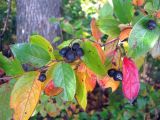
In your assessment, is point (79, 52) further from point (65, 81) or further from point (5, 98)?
point (5, 98)

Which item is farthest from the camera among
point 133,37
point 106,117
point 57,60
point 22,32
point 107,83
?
point 22,32

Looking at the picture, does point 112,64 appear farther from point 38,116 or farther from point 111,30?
point 38,116

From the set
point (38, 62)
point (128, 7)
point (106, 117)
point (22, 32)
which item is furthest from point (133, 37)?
point (22, 32)

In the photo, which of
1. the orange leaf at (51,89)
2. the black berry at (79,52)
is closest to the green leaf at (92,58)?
the black berry at (79,52)

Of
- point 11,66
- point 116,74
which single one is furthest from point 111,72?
point 11,66

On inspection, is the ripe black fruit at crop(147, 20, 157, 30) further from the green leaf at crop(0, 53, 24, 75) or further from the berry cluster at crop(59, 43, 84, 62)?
the green leaf at crop(0, 53, 24, 75)

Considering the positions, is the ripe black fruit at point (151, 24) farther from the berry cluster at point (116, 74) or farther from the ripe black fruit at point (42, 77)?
the ripe black fruit at point (42, 77)

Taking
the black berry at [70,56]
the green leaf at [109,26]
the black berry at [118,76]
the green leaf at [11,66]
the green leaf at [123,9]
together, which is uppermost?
the green leaf at [123,9]
